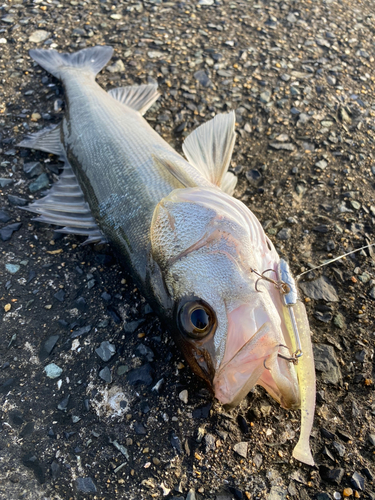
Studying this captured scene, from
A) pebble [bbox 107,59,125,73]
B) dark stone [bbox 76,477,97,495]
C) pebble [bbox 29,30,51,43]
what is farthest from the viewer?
pebble [bbox 29,30,51,43]

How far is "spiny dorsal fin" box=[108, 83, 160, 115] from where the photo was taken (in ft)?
14.0

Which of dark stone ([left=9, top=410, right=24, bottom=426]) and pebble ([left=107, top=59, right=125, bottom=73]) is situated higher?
pebble ([left=107, top=59, right=125, bottom=73])

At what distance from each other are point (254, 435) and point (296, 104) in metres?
3.51

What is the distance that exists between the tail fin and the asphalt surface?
0.45 feet

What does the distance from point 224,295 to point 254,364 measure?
0.44m

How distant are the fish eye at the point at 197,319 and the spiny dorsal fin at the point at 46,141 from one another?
7.97 ft

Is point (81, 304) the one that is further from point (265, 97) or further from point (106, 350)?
point (265, 97)

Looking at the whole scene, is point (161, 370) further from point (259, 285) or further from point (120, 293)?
point (259, 285)

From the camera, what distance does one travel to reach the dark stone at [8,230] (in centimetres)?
349

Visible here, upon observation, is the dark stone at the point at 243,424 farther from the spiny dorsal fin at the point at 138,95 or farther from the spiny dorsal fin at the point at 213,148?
the spiny dorsal fin at the point at 138,95

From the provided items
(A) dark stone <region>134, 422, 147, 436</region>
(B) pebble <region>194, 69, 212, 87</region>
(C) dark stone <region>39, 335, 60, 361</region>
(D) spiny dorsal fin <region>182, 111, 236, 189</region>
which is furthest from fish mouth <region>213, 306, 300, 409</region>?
(B) pebble <region>194, 69, 212, 87</region>

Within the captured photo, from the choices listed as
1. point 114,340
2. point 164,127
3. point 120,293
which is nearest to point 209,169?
point 164,127

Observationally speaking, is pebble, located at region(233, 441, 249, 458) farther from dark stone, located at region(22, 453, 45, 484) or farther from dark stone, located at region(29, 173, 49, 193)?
dark stone, located at region(29, 173, 49, 193)

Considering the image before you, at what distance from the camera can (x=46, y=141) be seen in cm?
398
